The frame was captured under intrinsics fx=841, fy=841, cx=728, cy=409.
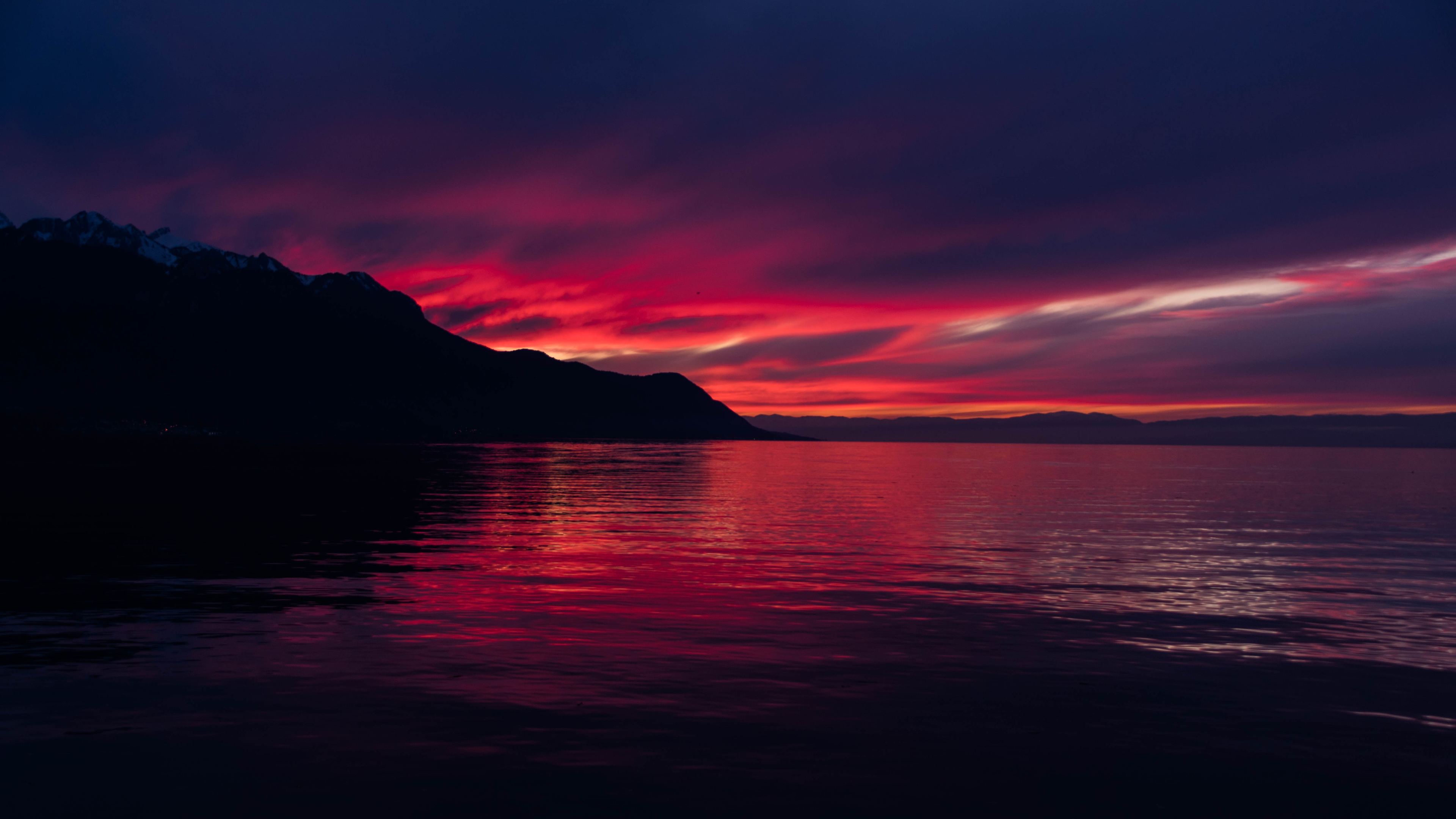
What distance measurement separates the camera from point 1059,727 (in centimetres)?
1286

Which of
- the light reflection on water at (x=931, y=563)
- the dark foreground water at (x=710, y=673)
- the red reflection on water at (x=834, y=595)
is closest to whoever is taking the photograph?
the dark foreground water at (x=710, y=673)

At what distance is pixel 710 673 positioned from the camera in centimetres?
1560

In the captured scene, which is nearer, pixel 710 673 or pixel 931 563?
pixel 710 673

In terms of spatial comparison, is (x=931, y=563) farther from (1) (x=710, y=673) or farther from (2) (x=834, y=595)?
(1) (x=710, y=673)

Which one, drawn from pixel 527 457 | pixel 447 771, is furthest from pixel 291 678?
pixel 527 457

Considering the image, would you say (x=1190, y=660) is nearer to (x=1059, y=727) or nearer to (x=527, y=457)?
(x=1059, y=727)

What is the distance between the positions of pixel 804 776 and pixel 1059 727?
455 centimetres

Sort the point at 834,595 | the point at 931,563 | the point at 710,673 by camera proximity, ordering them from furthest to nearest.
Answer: the point at 931,563
the point at 834,595
the point at 710,673

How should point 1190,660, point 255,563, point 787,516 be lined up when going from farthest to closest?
point 787,516
point 255,563
point 1190,660

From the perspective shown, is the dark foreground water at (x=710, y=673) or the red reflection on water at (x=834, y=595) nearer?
the dark foreground water at (x=710, y=673)

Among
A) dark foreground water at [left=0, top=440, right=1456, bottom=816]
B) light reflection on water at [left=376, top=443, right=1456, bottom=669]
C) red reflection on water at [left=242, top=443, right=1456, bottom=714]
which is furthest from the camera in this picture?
light reflection on water at [left=376, top=443, right=1456, bottom=669]

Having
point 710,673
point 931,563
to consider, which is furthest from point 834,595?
point 710,673

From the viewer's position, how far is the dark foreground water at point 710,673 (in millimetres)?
10586

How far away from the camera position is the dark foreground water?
34.7 ft
